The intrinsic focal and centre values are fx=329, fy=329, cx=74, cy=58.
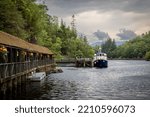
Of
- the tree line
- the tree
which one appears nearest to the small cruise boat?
the tree line

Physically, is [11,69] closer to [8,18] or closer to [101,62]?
[8,18]

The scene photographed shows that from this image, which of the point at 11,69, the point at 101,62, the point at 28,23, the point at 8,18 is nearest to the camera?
the point at 11,69

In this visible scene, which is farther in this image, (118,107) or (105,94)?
(105,94)

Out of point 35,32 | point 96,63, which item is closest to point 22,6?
point 35,32

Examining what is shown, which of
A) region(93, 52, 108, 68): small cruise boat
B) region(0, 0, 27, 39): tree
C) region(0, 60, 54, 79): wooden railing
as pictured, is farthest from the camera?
region(93, 52, 108, 68): small cruise boat

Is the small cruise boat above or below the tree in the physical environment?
below

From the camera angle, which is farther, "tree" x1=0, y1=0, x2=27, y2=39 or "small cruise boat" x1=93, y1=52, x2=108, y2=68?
"small cruise boat" x1=93, y1=52, x2=108, y2=68

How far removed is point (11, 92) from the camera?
97.7ft

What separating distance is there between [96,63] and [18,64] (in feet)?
237

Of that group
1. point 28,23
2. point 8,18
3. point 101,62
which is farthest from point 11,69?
point 101,62

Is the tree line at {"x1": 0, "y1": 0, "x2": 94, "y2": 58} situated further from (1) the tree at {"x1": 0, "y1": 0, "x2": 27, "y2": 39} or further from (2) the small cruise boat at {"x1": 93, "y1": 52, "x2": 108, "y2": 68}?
(2) the small cruise boat at {"x1": 93, "y1": 52, "x2": 108, "y2": 68}

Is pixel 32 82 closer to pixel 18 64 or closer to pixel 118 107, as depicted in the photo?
pixel 18 64

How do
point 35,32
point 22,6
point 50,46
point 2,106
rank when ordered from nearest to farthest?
point 2,106 → point 22,6 → point 35,32 → point 50,46

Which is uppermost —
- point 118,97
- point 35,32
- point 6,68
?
point 35,32
